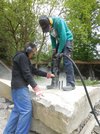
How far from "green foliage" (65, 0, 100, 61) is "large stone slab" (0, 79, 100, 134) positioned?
11599 mm

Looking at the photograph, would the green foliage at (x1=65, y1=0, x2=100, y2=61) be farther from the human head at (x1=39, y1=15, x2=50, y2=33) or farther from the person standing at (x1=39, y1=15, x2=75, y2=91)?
the human head at (x1=39, y1=15, x2=50, y2=33)

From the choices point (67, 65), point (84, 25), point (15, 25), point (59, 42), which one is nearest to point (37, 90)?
point (67, 65)

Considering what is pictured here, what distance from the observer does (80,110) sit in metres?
5.03

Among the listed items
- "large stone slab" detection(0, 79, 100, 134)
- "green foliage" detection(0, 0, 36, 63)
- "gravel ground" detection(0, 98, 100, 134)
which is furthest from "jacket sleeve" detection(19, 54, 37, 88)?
"green foliage" detection(0, 0, 36, 63)

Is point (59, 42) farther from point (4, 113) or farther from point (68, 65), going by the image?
point (4, 113)

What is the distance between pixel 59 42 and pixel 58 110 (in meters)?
1.32

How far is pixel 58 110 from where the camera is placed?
4535 mm

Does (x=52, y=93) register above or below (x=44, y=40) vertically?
above

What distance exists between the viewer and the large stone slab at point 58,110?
4527 millimetres

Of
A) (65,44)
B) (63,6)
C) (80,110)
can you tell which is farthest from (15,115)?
(63,6)

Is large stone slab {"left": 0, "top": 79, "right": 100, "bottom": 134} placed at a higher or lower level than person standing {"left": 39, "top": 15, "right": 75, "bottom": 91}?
lower

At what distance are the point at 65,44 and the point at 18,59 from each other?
92 cm

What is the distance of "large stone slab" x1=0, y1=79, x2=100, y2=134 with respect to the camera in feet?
14.9

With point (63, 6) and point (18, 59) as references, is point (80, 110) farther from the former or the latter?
point (63, 6)
